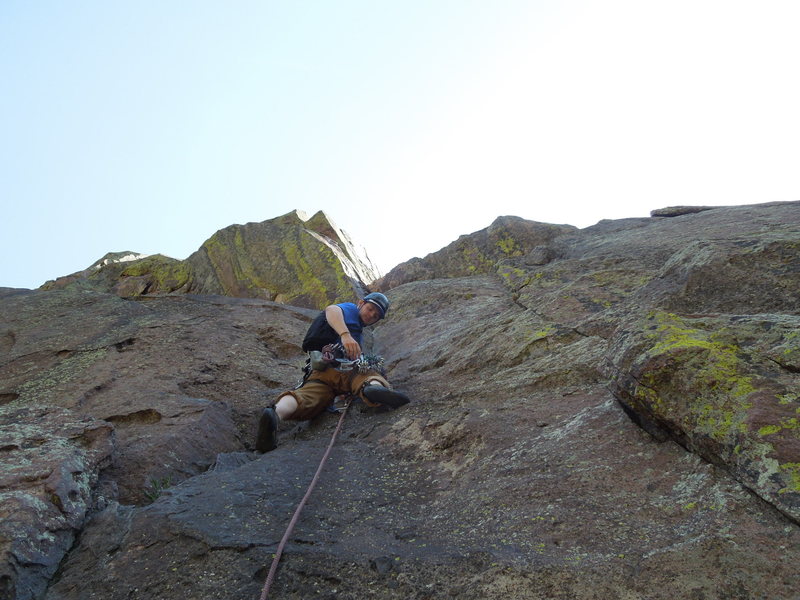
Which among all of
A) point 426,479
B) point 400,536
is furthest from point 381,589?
point 426,479

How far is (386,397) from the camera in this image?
6.27 m

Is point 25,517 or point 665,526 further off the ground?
point 25,517

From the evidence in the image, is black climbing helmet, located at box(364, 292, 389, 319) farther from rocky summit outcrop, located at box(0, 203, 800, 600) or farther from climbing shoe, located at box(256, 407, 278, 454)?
climbing shoe, located at box(256, 407, 278, 454)

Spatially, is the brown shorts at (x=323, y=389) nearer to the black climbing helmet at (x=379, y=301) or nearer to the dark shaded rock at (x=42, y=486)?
the black climbing helmet at (x=379, y=301)

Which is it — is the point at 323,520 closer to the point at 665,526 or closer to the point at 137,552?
the point at 137,552

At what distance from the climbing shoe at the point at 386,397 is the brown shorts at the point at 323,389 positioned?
0.21 m

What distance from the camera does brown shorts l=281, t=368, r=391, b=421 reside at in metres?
6.68

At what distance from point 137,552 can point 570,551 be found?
9.04 feet

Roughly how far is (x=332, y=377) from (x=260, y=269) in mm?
8600

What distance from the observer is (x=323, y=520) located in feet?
13.5

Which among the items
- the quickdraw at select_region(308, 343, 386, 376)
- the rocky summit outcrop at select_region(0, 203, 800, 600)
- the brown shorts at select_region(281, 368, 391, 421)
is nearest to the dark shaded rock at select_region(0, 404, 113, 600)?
the rocky summit outcrop at select_region(0, 203, 800, 600)

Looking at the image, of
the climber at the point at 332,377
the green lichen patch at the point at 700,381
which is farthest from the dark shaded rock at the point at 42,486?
the green lichen patch at the point at 700,381

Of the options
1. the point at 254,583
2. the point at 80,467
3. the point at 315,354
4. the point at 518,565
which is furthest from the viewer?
the point at 315,354

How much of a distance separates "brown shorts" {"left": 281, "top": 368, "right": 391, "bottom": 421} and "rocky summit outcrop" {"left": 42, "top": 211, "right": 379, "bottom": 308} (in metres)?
6.37
